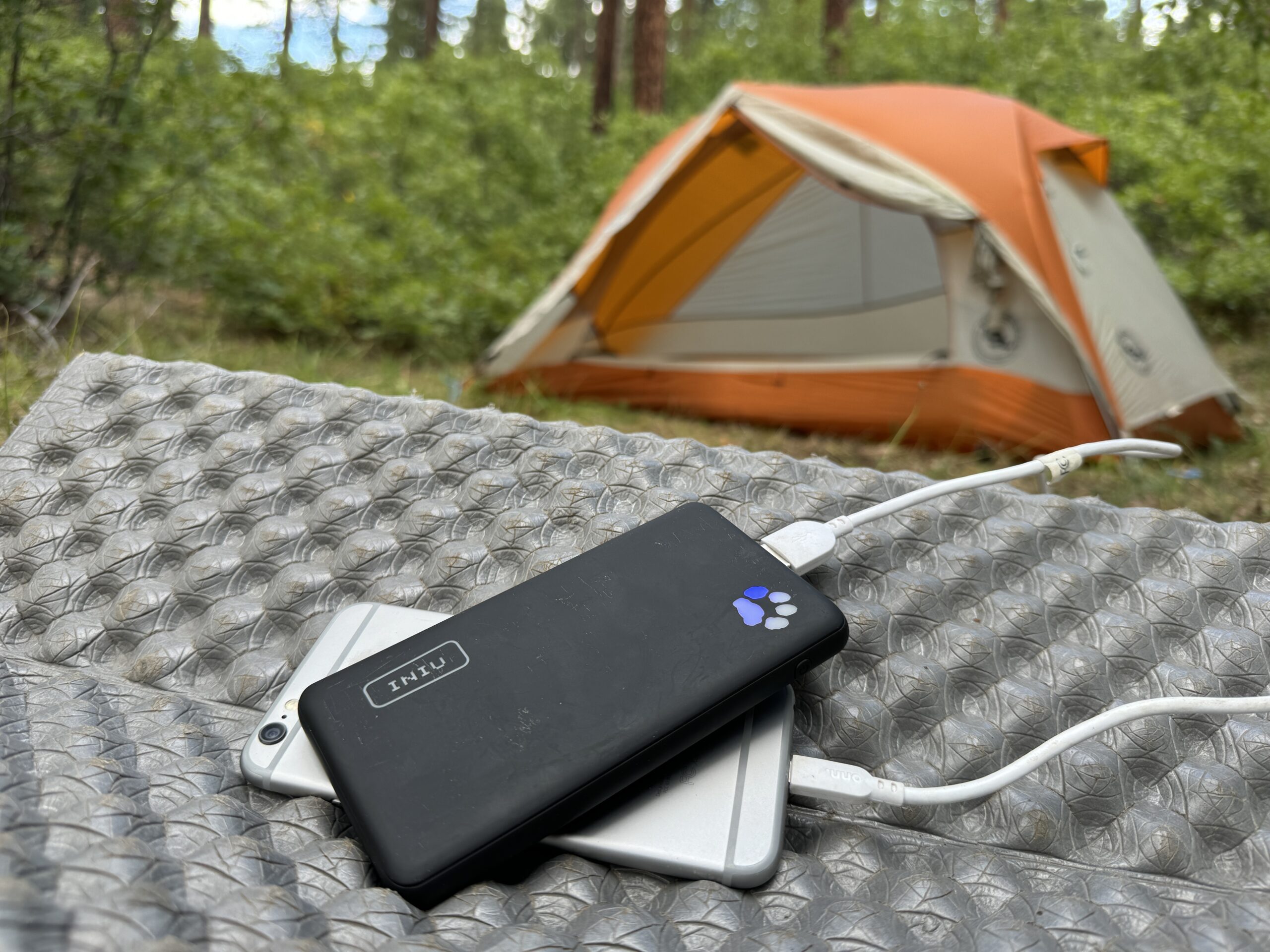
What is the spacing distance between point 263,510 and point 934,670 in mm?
602

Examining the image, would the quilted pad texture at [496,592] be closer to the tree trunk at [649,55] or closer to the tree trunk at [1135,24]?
the tree trunk at [1135,24]

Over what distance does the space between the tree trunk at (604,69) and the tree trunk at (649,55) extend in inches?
6.6

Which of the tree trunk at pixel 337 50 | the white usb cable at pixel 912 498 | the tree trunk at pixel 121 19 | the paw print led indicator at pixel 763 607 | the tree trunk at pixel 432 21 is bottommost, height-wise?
the paw print led indicator at pixel 763 607

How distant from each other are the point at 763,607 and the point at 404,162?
4629mm

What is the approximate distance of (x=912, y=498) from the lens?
0.75m

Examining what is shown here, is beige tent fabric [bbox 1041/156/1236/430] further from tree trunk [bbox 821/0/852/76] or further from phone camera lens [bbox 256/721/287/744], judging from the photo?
tree trunk [bbox 821/0/852/76]

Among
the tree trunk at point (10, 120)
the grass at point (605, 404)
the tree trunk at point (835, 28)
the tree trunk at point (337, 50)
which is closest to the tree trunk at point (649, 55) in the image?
the tree trunk at point (835, 28)

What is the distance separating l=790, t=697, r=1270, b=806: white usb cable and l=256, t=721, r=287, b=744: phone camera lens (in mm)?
344

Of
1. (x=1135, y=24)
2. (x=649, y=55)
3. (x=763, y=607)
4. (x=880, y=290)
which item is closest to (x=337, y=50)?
(x=649, y=55)

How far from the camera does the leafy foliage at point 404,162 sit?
2.15 metres

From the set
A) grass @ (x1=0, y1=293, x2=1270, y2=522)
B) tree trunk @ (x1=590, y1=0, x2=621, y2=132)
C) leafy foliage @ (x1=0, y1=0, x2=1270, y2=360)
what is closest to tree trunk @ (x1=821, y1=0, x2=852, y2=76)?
leafy foliage @ (x1=0, y1=0, x2=1270, y2=360)

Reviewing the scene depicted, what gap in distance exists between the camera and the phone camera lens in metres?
0.58

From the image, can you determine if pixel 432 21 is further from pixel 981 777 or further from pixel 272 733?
pixel 981 777

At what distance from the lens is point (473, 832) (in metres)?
0.48
